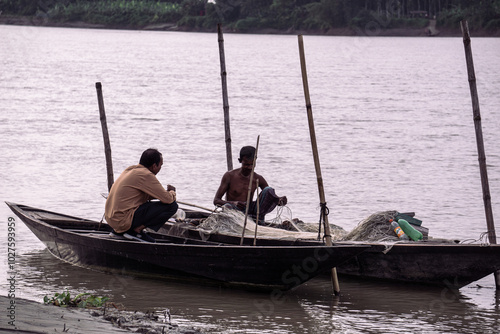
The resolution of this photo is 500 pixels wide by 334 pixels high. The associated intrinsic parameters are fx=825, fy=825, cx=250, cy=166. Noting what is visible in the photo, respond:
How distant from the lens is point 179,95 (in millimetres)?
33250

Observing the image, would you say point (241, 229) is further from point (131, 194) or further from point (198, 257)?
point (131, 194)

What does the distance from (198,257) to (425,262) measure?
1935mm

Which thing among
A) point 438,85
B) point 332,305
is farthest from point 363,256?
point 438,85

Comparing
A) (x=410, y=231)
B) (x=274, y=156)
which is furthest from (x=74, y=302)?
(x=274, y=156)

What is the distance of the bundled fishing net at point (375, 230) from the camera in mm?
7410

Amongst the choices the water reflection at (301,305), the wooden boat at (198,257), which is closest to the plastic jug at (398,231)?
the water reflection at (301,305)

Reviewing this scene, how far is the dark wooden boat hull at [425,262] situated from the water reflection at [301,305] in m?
0.18

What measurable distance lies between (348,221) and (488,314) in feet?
16.1

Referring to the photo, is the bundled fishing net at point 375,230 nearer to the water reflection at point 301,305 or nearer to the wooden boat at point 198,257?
the water reflection at point 301,305

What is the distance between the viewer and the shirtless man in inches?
317

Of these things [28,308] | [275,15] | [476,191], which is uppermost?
[275,15]

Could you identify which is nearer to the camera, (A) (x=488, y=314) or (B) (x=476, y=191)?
(A) (x=488, y=314)

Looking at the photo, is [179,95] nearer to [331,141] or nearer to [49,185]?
[331,141]

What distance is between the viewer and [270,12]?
84.8m
